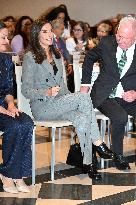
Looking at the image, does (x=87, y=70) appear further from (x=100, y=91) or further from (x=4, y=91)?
(x=4, y=91)

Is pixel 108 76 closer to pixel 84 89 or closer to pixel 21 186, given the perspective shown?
pixel 84 89

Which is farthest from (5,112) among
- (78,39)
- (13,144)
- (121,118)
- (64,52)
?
(78,39)

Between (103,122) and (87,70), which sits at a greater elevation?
(87,70)

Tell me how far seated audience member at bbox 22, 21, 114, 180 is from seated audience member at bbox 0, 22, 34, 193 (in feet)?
0.77

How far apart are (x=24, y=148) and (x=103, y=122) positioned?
1.03 m

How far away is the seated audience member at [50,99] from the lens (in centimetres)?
349

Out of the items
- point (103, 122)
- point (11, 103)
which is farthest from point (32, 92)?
point (103, 122)

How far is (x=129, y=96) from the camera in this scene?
380cm

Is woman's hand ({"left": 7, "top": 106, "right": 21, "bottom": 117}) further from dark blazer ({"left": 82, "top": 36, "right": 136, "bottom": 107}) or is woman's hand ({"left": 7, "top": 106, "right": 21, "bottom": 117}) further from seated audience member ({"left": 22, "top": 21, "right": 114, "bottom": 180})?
dark blazer ({"left": 82, "top": 36, "right": 136, "bottom": 107})

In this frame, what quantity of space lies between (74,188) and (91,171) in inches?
9.1

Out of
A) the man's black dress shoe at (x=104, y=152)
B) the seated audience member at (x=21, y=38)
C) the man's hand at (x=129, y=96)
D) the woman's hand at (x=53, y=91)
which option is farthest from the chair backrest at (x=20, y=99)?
the seated audience member at (x=21, y=38)

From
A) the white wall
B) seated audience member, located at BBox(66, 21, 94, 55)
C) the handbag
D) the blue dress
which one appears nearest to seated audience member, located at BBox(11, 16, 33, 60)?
seated audience member, located at BBox(66, 21, 94, 55)

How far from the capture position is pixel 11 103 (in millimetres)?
3357

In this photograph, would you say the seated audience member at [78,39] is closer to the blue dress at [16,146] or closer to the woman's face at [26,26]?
the woman's face at [26,26]
